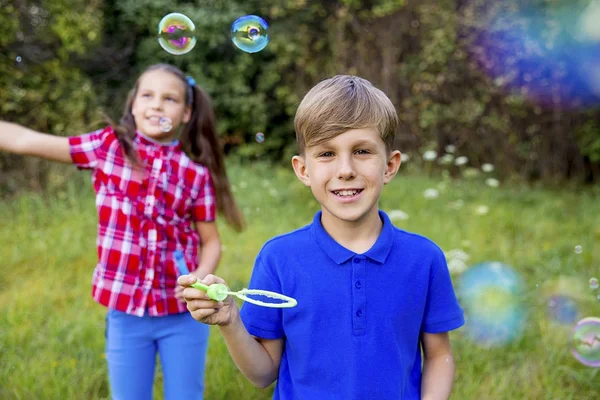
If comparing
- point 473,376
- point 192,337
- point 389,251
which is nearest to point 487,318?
point 473,376

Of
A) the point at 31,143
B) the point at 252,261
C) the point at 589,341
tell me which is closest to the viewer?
the point at 31,143

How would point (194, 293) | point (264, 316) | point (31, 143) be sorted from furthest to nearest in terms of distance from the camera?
point (31, 143), point (264, 316), point (194, 293)

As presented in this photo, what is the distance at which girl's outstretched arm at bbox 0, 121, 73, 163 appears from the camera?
6.81ft

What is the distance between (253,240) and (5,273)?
5.40 ft

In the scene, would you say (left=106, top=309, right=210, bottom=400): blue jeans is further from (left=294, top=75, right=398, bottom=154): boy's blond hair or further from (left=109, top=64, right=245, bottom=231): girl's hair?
(left=294, top=75, right=398, bottom=154): boy's blond hair

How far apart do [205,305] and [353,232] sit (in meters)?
0.42

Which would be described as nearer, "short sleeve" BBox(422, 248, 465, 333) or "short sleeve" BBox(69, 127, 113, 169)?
"short sleeve" BBox(422, 248, 465, 333)

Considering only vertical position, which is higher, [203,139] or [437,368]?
[203,139]

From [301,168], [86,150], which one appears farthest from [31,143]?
[301,168]

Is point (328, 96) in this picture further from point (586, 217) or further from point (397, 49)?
point (397, 49)

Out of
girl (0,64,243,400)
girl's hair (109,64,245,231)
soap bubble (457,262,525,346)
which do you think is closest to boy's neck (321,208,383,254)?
girl (0,64,243,400)

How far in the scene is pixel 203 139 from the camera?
2.46 metres

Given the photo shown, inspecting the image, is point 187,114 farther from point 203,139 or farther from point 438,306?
point 438,306

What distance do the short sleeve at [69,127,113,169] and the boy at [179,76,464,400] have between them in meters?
0.97
